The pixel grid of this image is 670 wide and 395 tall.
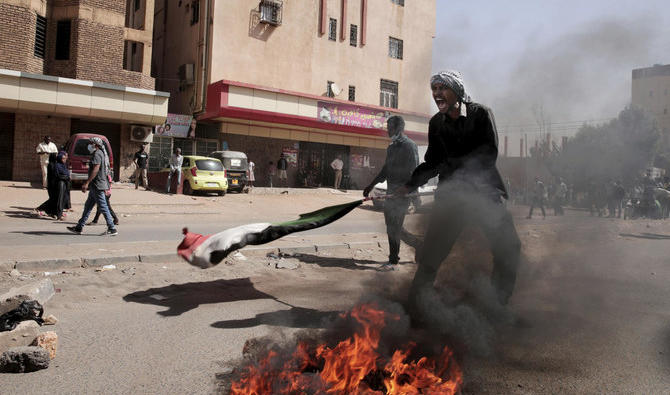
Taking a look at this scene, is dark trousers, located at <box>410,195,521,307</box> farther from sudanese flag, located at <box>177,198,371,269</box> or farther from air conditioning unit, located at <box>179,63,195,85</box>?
air conditioning unit, located at <box>179,63,195,85</box>

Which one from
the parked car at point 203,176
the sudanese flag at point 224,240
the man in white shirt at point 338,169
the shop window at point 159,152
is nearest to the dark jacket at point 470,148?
the sudanese flag at point 224,240

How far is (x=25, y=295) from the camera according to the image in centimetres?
367

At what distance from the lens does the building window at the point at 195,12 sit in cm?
2466

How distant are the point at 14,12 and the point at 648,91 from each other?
22.0 meters

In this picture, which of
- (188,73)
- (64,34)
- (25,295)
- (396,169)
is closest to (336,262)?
(396,169)

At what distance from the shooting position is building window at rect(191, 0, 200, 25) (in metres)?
24.7

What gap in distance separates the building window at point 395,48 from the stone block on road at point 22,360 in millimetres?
28317

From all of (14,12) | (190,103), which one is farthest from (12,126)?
(190,103)

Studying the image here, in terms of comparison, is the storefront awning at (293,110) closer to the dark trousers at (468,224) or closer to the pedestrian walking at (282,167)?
the pedestrian walking at (282,167)

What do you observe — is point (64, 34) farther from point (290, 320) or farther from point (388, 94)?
point (290, 320)

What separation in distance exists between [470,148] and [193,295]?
292 centimetres

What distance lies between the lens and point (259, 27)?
966 inches

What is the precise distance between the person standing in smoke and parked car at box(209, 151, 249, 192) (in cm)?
1707

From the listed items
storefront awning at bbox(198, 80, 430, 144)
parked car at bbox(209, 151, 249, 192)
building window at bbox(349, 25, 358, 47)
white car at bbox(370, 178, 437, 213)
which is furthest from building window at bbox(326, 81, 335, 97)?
white car at bbox(370, 178, 437, 213)
